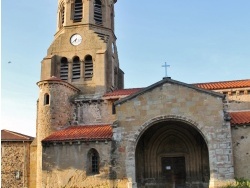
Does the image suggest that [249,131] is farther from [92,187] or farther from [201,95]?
[92,187]

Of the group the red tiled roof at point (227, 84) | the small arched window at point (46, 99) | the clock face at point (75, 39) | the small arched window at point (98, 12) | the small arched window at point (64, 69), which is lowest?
the small arched window at point (46, 99)

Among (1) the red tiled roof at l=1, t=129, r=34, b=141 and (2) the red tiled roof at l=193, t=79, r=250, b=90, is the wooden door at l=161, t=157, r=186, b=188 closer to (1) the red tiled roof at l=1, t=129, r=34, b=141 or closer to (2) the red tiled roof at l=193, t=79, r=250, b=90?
(2) the red tiled roof at l=193, t=79, r=250, b=90

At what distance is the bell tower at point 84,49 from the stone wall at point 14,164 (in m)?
Answer: 5.96

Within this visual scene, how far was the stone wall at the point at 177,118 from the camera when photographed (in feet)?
60.9

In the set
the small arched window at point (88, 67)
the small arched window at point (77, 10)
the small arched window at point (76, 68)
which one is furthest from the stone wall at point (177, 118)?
the small arched window at point (77, 10)

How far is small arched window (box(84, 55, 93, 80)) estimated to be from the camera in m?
27.7

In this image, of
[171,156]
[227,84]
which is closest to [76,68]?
[171,156]

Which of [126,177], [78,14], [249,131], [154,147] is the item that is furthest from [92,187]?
[78,14]

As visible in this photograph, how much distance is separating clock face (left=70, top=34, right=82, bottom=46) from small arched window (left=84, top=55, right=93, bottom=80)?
156 centimetres

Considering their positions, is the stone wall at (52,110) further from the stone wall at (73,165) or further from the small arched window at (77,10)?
the small arched window at (77,10)

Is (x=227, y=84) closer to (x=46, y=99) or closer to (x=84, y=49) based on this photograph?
(x=84, y=49)

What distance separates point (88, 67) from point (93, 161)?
945cm

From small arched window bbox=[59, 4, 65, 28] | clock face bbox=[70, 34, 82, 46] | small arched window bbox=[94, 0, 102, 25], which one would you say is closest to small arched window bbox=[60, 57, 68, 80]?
clock face bbox=[70, 34, 82, 46]

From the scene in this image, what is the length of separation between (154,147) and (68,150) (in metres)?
5.52
